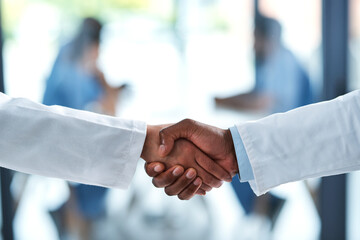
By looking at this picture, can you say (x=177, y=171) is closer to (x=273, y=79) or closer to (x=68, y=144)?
(x=68, y=144)

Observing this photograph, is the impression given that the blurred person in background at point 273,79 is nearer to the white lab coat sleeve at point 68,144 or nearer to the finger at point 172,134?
the finger at point 172,134

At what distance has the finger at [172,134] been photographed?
185 centimetres

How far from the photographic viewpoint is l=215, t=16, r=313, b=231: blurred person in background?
256 cm

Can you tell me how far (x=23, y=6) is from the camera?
2.54 metres

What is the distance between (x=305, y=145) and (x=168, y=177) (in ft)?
1.66

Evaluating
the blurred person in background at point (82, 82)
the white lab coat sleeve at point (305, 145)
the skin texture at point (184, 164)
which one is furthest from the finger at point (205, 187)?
the blurred person in background at point (82, 82)

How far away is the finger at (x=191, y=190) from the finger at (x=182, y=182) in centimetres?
2

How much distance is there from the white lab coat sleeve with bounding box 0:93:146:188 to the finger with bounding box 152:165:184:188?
0.65ft

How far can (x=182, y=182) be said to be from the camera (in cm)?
188

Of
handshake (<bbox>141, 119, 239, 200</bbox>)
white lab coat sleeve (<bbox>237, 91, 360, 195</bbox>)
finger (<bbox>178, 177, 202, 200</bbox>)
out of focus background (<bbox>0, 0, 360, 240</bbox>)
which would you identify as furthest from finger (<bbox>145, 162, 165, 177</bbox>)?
out of focus background (<bbox>0, 0, 360, 240</bbox>)

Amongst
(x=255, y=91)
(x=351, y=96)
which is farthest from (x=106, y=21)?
(x=351, y=96)

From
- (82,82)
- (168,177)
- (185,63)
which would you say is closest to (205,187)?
(168,177)

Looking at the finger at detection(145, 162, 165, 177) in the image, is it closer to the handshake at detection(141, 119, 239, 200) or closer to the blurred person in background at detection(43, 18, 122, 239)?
the handshake at detection(141, 119, 239, 200)

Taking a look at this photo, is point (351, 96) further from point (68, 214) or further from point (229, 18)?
point (68, 214)
